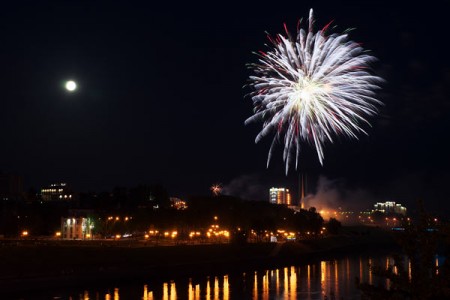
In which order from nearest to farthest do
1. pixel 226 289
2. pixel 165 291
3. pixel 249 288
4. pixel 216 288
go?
pixel 165 291 < pixel 226 289 < pixel 216 288 < pixel 249 288

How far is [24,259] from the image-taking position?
183 feet

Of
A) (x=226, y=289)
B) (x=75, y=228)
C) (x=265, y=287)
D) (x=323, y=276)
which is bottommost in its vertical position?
(x=323, y=276)

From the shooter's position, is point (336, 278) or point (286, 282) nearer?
point (286, 282)

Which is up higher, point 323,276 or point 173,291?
point 173,291

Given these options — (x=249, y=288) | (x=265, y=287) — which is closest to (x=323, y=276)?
(x=265, y=287)

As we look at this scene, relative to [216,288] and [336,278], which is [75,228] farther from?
[336,278]

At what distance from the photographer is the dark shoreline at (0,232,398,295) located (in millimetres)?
52875

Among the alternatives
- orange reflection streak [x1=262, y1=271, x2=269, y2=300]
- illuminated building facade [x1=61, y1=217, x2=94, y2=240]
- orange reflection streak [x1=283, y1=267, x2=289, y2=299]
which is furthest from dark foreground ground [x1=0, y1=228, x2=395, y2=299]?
illuminated building facade [x1=61, y1=217, x2=94, y2=240]

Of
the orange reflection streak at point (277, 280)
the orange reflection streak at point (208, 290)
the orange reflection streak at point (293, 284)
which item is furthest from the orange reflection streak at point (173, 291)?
the orange reflection streak at point (293, 284)

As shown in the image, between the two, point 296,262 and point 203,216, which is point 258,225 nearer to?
point 203,216

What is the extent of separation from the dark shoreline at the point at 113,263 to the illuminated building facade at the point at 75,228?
2576 cm

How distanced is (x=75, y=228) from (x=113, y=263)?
119ft

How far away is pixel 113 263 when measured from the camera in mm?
63781

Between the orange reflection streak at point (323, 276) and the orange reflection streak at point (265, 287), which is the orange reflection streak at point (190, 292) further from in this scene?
the orange reflection streak at point (323, 276)
